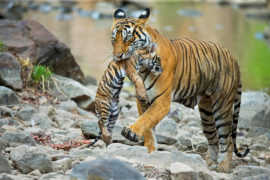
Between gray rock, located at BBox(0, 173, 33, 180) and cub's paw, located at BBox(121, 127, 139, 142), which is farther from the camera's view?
cub's paw, located at BBox(121, 127, 139, 142)

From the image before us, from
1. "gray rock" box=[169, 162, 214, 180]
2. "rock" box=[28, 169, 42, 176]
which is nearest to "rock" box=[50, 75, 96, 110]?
"rock" box=[28, 169, 42, 176]

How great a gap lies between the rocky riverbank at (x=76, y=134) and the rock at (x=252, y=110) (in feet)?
0.06

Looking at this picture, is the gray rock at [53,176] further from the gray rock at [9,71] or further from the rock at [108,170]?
the gray rock at [9,71]

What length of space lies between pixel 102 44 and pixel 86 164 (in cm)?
1882

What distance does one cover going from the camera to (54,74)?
9.91 metres

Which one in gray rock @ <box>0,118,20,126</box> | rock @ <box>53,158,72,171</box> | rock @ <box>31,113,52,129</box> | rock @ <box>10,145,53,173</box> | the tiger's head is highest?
the tiger's head

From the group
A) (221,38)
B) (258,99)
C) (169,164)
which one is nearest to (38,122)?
(169,164)

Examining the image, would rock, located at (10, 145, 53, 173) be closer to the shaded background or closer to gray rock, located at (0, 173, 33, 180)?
gray rock, located at (0, 173, 33, 180)

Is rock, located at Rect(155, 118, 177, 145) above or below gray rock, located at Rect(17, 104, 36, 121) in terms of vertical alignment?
below

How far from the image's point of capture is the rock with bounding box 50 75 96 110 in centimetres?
934

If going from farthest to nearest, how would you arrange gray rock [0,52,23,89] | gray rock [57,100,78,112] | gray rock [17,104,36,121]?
gray rock [57,100,78,112] → gray rock [0,52,23,89] → gray rock [17,104,36,121]

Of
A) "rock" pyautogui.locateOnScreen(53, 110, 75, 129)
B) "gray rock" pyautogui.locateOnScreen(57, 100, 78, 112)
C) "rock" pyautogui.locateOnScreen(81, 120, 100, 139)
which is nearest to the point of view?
"rock" pyautogui.locateOnScreen(81, 120, 100, 139)

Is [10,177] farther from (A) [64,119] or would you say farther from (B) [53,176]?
(A) [64,119]

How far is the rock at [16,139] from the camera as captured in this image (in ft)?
18.8
